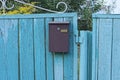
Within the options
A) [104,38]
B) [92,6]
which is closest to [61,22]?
[104,38]

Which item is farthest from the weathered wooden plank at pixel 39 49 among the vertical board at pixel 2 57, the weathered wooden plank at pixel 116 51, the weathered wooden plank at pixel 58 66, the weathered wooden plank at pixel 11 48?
the weathered wooden plank at pixel 116 51

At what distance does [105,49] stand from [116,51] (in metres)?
0.11

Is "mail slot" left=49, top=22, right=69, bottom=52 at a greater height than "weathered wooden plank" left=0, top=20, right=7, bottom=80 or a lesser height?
greater

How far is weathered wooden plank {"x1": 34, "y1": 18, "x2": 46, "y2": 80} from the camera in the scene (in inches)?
127

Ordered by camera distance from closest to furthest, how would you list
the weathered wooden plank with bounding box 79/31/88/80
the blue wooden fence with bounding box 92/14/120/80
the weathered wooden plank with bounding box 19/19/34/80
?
1. the blue wooden fence with bounding box 92/14/120/80
2. the weathered wooden plank with bounding box 79/31/88/80
3. the weathered wooden plank with bounding box 19/19/34/80

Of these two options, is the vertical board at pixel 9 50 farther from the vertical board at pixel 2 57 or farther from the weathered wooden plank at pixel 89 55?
the weathered wooden plank at pixel 89 55

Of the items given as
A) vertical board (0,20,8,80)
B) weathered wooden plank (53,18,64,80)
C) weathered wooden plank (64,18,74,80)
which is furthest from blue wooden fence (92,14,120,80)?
vertical board (0,20,8,80)

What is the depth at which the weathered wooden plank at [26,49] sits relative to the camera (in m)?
3.26

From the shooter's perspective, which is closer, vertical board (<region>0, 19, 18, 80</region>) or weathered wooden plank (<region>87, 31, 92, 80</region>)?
weathered wooden plank (<region>87, 31, 92, 80</region>)

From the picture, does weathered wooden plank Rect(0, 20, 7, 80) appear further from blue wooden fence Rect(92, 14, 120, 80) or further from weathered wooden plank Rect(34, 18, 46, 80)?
blue wooden fence Rect(92, 14, 120, 80)

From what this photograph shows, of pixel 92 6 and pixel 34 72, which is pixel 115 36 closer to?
pixel 34 72

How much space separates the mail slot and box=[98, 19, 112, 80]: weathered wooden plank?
0.34 meters

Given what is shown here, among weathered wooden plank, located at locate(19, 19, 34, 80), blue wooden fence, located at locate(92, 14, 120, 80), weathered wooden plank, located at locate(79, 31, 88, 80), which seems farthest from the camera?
weathered wooden plank, located at locate(19, 19, 34, 80)

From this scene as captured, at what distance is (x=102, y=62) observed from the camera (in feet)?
10.1
